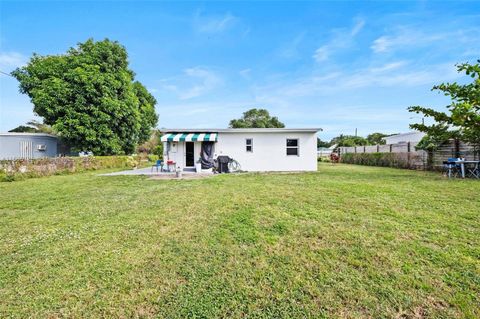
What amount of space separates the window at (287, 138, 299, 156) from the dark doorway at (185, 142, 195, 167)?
7.95 m

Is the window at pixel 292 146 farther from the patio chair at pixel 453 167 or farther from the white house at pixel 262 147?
the patio chair at pixel 453 167

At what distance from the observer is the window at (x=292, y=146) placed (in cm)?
1888

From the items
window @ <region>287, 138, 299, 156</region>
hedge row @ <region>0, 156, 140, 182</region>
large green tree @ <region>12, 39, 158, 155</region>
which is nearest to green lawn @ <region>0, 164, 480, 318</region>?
hedge row @ <region>0, 156, 140, 182</region>

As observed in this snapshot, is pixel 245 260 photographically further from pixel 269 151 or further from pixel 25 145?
pixel 25 145

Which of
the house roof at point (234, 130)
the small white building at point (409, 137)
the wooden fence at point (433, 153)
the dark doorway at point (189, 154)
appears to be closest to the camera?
the wooden fence at point (433, 153)

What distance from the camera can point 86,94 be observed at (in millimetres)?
22031

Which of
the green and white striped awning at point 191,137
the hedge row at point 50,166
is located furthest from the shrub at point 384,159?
the hedge row at point 50,166

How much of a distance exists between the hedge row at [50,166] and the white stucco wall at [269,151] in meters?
10.3

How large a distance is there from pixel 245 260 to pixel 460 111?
514 inches

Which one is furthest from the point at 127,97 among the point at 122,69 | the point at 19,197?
the point at 19,197

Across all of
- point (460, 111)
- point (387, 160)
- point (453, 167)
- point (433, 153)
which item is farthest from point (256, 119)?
point (460, 111)

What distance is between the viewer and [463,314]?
8.62ft

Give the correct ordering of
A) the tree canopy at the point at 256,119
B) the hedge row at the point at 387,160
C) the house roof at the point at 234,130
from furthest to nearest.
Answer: the tree canopy at the point at 256,119 < the hedge row at the point at 387,160 < the house roof at the point at 234,130

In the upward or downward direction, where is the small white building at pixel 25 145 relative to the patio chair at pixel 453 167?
upward
